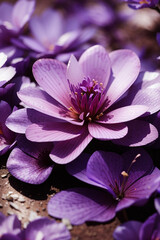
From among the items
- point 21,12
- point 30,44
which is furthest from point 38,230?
point 21,12

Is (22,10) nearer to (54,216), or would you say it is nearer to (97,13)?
(54,216)

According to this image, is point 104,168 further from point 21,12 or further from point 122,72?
point 21,12

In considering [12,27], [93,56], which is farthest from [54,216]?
[12,27]

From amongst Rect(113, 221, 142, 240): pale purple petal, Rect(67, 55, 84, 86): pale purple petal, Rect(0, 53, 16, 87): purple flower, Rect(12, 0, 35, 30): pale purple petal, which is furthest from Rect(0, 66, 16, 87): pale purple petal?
Rect(113, 221, 142, 240): pale purple petal

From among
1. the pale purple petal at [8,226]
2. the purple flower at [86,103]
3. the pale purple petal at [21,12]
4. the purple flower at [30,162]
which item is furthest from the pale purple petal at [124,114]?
the pale purple petal at [21,12]

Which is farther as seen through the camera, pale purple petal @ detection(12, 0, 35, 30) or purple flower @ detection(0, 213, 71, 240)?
pale purple petal @ detection(12, 0, 35, 30)

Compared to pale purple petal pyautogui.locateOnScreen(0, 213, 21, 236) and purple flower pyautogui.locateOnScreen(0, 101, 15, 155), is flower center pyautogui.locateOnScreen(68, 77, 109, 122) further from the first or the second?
pale purple petal pyautogui.locateOnScreen(0, 213, 21, 236)

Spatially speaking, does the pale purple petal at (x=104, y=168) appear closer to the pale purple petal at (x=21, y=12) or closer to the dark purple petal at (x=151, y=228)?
the dark purple petal at (x=151, y=228)
